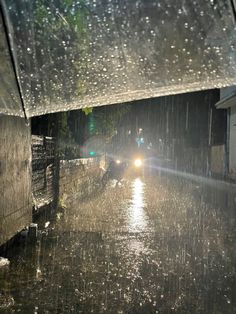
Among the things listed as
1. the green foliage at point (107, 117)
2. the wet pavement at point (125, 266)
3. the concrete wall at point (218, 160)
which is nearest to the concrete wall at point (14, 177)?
the wet pavement at point (125, 266)

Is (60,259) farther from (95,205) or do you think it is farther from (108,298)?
(95,205)

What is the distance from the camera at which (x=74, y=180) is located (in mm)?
14039

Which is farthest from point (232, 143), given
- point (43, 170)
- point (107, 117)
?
point (43, 170)

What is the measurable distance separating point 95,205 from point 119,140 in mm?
46036

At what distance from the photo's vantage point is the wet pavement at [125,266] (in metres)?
4.20

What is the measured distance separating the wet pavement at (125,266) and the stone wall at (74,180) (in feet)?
7.13

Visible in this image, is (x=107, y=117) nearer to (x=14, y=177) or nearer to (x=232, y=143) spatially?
(x=232, y=143)

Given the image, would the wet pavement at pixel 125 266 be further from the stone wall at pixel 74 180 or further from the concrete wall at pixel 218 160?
the concrete wall at pixel 218 160

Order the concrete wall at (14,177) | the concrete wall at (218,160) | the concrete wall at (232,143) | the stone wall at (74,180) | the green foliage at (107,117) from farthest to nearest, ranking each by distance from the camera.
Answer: the concrete wall at (218,160)
the green foliage at (107,117)
the concrete wall at (232,143)
the stone wall at (74,180)
the concrete wall at (14,177)

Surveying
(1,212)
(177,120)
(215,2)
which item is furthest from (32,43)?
(177,120)

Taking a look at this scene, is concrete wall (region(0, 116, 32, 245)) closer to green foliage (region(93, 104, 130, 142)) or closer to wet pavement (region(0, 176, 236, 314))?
wet pavement (region(0, 176, 236, 314))

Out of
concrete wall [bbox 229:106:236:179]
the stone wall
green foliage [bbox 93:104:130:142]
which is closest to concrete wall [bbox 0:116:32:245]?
the stone wall

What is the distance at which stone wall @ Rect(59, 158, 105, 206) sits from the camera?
1200 cm

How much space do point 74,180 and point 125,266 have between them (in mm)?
8701
